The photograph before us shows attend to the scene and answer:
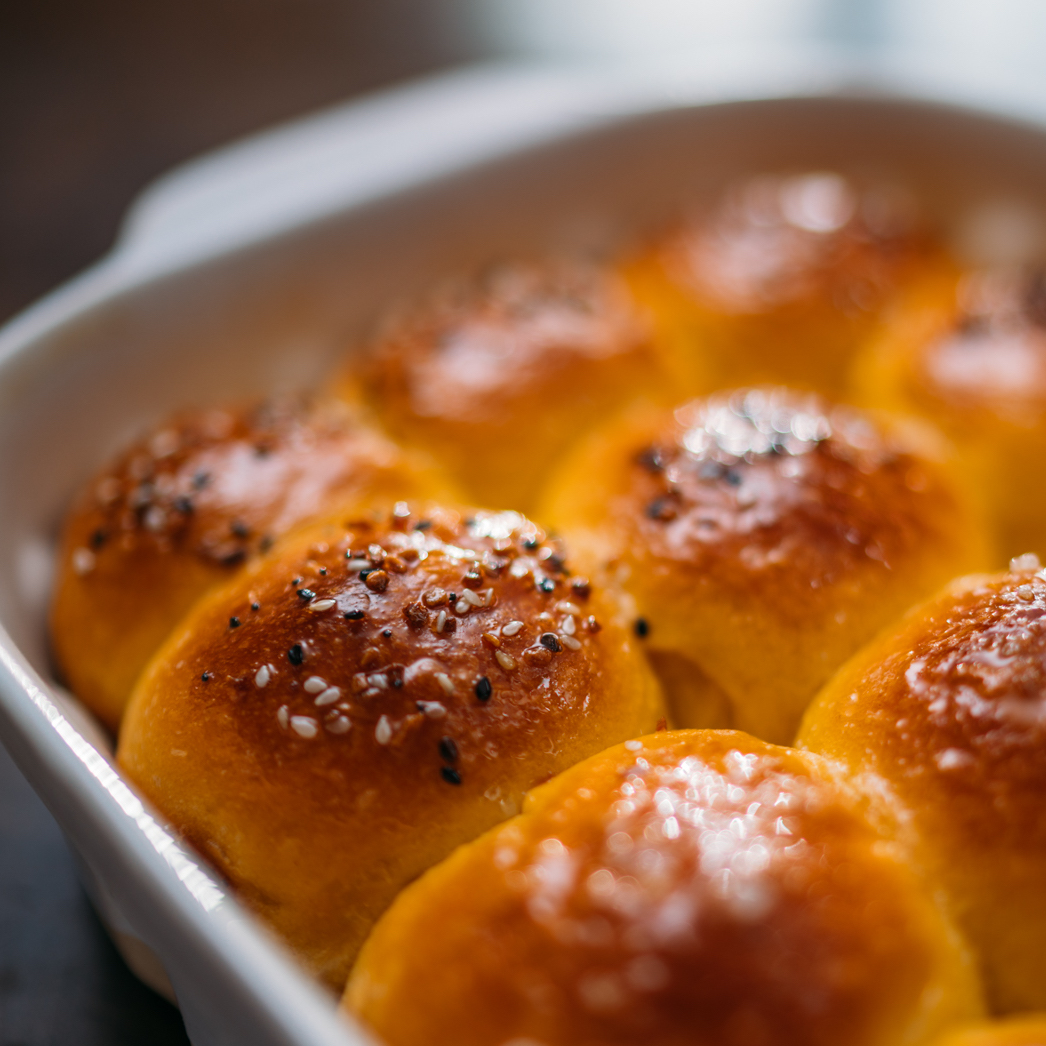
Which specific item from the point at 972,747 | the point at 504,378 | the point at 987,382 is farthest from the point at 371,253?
the point at 972,747

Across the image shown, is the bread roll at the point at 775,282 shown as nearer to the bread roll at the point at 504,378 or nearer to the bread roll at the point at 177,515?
the bread roll at the point at 504,378

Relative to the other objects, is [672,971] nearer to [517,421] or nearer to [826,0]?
[517,421]

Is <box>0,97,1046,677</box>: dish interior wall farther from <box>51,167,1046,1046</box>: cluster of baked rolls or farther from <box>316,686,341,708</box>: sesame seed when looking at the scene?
<box>316,686,341,708</box>: sesame seed

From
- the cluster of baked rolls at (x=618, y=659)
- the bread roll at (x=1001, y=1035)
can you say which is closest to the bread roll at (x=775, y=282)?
the cluster of baked rolls at (x=618, y=659)

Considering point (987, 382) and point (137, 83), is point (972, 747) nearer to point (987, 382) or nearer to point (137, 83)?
point (987, 382)

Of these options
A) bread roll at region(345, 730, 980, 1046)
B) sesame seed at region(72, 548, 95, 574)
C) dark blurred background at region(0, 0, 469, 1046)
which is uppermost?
dark blurred background at region(0, 0, 469, 1046)

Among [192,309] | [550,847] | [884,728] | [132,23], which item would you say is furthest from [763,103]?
[132,23]

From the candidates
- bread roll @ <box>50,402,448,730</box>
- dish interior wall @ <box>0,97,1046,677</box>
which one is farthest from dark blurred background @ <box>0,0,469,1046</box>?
bread roll @ <box>50,402,448,730</box>
